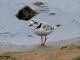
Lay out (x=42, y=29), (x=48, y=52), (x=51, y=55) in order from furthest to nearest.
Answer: (x=42, y=29) → (x=48, y=52) → (x=51, y=55)

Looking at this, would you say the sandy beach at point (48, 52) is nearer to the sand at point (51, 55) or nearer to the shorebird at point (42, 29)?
the sand at point (51, 55)

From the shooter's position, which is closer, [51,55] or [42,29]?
[51,55]

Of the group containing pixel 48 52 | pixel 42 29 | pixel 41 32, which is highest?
pixel 42 29

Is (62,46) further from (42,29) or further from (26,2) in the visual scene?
(26,2)

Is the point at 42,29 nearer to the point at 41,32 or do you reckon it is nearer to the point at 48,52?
the point at 41,32

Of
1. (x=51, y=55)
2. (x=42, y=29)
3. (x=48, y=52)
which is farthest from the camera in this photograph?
(x=42, y=29)

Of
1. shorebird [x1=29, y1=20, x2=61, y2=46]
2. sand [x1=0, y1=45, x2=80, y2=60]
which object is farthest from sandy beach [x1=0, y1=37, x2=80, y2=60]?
shorebird [x1=29, y1=20, x2=61, y2=46]

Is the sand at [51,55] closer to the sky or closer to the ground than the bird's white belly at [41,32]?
closer to the ground

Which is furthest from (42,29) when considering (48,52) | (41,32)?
(48,52)

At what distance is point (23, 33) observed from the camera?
1495 cm

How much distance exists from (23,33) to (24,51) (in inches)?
82.5

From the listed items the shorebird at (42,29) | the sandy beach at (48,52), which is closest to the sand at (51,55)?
the sandy beach at (48,52)

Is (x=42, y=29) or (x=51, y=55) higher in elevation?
(x=42, y=29)

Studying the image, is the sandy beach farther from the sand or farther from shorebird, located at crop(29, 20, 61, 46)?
shorebird, located at crop(29, 20, 61, 46)
